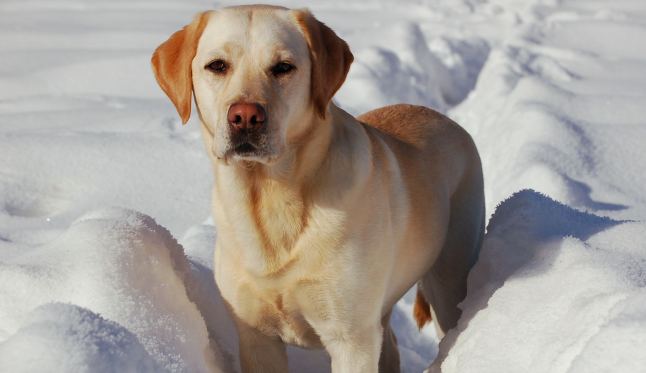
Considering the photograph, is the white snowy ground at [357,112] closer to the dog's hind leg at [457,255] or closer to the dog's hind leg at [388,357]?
the dog's hind leg at [457,255]

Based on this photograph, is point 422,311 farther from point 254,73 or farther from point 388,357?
point 254,73

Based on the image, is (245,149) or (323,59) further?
(323,59)

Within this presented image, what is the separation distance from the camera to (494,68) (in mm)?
8570

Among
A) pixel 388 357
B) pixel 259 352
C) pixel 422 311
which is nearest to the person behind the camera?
pixel 259 352

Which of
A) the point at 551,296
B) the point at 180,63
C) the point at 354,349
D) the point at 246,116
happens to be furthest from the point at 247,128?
the point at 551,296

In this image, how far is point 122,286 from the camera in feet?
9.62

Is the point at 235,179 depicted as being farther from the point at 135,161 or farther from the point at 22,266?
A: the point at 135,161

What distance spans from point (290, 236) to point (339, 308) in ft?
0.88

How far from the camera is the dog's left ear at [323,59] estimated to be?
282cm

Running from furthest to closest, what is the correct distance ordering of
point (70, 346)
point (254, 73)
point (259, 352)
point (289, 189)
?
point (259, 352) < point (289, 189) < point (254, 73) < point (70, 346)

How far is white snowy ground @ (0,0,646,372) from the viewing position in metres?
2.73

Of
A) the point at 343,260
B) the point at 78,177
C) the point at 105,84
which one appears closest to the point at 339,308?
the point at 343,260

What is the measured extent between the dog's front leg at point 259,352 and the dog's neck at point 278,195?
299 millimetres

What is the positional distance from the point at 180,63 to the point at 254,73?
31cm
